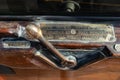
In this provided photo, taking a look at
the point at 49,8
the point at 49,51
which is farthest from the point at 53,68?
the point at 49,8

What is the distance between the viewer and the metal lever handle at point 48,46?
2.32ft

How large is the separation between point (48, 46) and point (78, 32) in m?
0.10

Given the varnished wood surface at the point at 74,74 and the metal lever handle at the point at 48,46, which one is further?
the varnished wood surface at the point at 74,74

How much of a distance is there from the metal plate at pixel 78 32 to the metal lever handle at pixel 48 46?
4 cm

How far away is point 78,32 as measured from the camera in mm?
793

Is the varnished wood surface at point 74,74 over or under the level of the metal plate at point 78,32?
under

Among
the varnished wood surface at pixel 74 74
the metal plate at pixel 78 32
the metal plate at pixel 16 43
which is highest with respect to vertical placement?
the metal plate at pixel 78 32

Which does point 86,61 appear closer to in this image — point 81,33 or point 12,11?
point 81,33

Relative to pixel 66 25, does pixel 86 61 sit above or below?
below

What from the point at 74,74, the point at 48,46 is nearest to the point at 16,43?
the point at 48,46

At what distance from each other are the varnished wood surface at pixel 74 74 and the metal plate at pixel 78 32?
0.36ft

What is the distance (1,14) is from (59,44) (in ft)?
0.63

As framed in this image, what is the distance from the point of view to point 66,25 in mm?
799

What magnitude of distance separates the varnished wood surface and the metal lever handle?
2.4 inches
